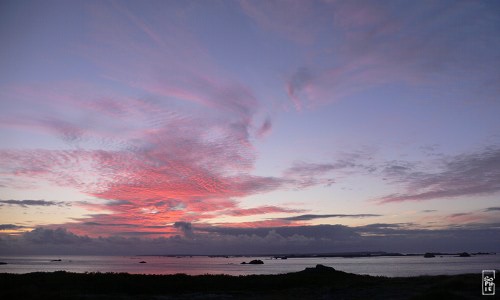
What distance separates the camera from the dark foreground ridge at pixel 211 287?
32.6 m

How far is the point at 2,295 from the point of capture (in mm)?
28469

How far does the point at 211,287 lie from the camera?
1681 inches

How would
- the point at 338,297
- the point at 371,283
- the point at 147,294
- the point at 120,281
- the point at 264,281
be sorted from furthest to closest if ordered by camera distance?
the point at 264,281
the point at 371,283
the point at 120,281
the point at 147,294
the point at 338,297

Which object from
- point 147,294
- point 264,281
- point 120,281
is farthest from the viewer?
point 264,281

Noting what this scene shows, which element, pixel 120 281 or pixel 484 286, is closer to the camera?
pixel 484 286

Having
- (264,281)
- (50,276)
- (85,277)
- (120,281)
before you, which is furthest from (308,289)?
(50,276)

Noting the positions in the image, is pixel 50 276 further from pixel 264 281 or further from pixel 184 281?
pixel 264 281

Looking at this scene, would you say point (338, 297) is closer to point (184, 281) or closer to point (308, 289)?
point (308, 289)

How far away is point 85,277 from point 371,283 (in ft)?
105

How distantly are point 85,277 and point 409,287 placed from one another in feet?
112

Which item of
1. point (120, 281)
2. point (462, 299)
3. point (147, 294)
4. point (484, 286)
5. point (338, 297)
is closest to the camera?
point (462, 299)

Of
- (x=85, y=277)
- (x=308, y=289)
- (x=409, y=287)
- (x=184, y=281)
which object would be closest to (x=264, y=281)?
(x=308, y=289)

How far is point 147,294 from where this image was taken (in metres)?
37.3

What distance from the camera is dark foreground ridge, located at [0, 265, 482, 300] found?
32.6 m
